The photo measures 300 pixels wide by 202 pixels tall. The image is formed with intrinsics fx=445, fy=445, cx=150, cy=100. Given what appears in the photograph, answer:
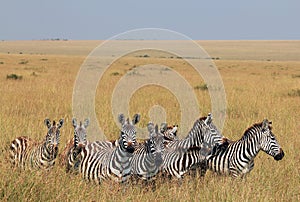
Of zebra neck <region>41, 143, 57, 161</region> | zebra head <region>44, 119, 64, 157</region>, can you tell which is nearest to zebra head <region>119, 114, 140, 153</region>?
zebra head <region>44, 119, 64, 157</region>

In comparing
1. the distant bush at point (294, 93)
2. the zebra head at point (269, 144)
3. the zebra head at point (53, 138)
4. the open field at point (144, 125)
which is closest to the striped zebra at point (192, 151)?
the open field at point (144, 125)

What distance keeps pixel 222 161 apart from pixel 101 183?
1.77m

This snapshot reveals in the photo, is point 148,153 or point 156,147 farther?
point 148,153

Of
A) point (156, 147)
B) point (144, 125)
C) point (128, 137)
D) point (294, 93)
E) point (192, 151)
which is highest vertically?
point (128, 137)

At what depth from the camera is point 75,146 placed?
6.12 meters

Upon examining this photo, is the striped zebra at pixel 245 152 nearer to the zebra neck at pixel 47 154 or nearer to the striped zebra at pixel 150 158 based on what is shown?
the striped zebra at pixel 150 158

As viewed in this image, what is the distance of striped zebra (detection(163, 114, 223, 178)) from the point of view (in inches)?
231

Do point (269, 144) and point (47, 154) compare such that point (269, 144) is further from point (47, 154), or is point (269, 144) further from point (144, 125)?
point (144, 125)

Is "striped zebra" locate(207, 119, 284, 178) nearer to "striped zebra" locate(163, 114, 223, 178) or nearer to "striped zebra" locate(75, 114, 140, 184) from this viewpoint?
"striped zebra" locate(163, 114, 223, 178)

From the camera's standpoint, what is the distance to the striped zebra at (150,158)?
562 centimetres

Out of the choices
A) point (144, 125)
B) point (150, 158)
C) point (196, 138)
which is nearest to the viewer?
point (150, 158)

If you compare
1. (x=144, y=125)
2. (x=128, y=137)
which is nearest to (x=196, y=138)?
(x=128, y=137)

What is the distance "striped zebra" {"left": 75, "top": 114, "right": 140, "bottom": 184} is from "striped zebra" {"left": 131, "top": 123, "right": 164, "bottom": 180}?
251 mm

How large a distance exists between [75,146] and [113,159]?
2.55ft
